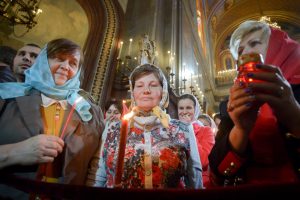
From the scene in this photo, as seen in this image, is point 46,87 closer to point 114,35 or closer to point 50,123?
point 50,123

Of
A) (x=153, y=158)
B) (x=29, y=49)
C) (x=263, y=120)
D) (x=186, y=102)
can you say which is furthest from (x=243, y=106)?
(x=29, y=49)

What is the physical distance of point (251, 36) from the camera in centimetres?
107

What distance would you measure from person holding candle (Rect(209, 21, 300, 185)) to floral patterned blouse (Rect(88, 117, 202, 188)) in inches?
13.5

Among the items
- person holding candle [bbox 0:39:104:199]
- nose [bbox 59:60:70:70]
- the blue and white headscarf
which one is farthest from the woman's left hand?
nose [bbox 59:60:70:70]

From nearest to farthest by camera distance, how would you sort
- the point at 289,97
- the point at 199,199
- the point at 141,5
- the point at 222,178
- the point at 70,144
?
1. the point at 199,199
2. the point at 289,97
3. the point at 222,178
4. the point at 70,144
5. the point at 141,5

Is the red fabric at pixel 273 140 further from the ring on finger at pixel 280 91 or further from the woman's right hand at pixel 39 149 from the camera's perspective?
the woman's right hand at pixel 39 149

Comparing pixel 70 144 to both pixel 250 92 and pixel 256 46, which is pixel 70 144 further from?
pixel 256 46

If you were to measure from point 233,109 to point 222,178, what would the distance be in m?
0.35

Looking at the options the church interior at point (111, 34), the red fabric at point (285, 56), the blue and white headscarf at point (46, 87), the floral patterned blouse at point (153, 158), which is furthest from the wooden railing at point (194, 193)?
the church interior at point (111, 34)

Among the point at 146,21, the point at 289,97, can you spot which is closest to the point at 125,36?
the point at 146,21

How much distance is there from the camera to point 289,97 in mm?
721

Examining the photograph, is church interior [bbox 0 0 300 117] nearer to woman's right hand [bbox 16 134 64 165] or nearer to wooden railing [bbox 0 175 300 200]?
woman's right hand [bbox 16 134 64 165]

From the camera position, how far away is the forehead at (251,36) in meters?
1.06

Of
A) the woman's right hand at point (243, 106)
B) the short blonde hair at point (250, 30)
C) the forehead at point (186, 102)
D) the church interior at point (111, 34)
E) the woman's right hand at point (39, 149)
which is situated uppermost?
the church interior at point (111, 34)
